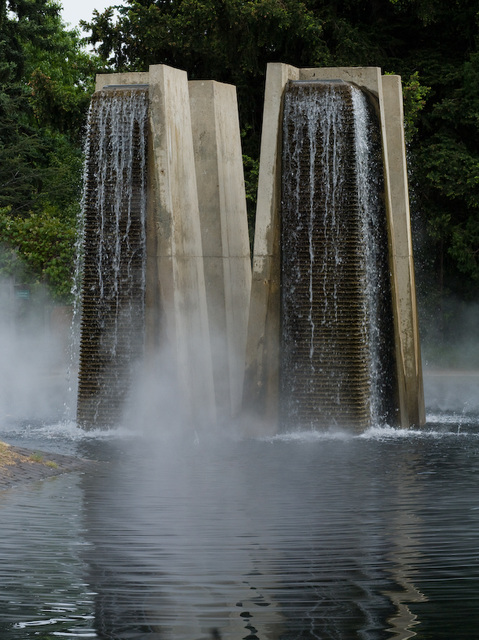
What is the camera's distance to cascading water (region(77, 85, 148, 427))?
1747 centimetres

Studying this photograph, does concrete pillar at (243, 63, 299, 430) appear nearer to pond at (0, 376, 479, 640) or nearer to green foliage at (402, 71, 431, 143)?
pond at (0, 376, 479, 640)

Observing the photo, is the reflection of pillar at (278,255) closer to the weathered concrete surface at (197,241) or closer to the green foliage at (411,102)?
the weathered concrete surface at (197,241)

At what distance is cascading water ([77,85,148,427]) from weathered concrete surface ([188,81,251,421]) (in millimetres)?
1303

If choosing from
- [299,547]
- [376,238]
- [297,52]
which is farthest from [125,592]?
[297,52]

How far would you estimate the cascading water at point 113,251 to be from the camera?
17.5 meters

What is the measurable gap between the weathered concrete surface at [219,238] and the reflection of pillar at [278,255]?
0.78m

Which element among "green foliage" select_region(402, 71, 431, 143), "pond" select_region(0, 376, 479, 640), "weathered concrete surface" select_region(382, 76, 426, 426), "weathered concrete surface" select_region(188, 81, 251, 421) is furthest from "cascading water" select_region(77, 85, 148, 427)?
"green foliage" select_region(402, 71, 431, 143)

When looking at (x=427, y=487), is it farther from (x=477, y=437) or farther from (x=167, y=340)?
(x=167, y=340)

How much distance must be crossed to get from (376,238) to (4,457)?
25.3 feet

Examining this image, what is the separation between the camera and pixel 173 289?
17109 millimetres

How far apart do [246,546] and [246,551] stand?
7.1 inches

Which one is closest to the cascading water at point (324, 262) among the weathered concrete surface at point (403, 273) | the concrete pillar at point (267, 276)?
the concrete pillar at point (267, 276)

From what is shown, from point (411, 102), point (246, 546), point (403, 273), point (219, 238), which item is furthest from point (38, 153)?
point (246, 546)

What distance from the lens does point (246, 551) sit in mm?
8359
